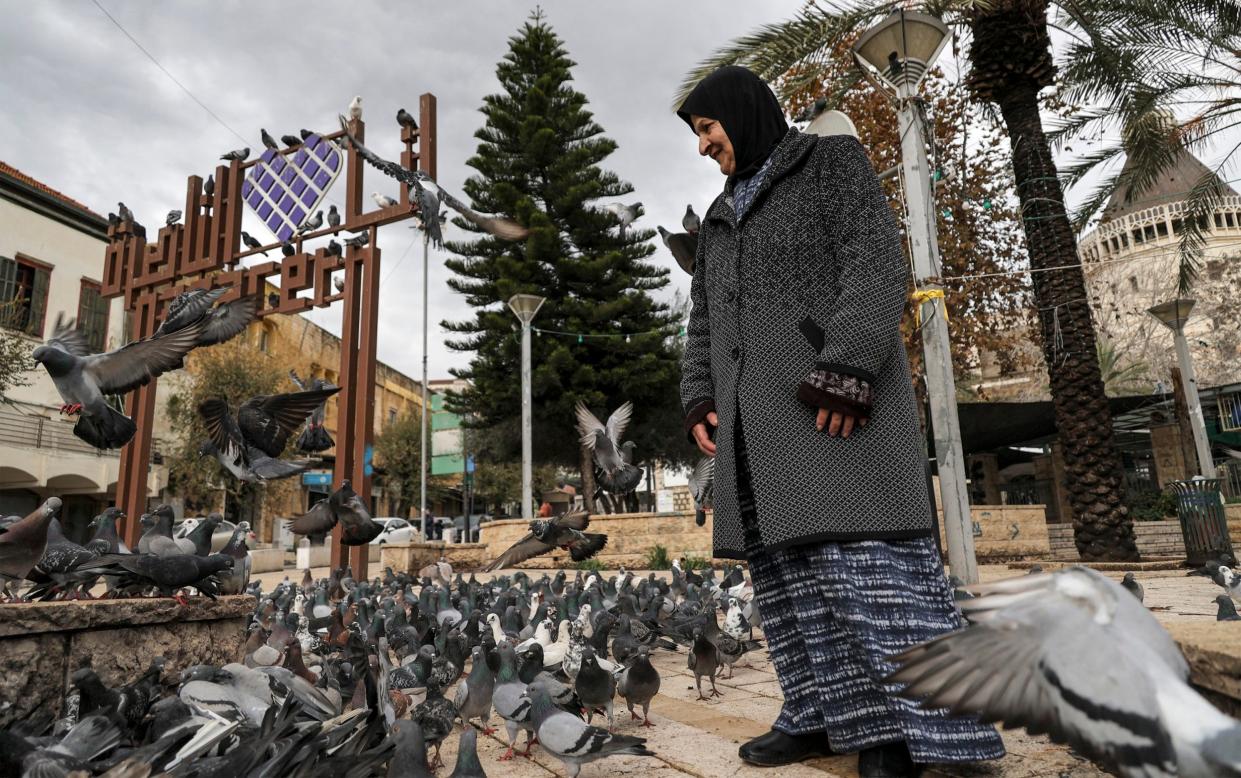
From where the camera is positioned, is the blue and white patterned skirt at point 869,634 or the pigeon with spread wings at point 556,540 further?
the pigeon with spread wings at point 556,540

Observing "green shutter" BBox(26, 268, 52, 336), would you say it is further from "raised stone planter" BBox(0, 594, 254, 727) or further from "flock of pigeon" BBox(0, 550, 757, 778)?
"raised stone planter" BBox(0, 594, 254, 727)

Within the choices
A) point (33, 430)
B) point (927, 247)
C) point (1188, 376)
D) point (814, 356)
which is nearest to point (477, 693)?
point (814, 356)

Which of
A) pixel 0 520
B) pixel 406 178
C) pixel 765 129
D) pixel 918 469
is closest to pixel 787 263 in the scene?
pixel 765 129

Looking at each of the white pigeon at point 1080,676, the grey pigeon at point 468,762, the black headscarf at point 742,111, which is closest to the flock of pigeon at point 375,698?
the grey pigeon at point 468,762

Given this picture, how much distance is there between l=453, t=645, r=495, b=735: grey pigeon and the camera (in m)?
3.56

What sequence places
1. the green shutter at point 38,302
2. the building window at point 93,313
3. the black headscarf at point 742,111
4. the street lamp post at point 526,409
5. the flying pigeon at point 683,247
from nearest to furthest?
the black headscarf at point 742,111, the flying pigeon at point 683,247, the street lamp post at point 526,409, the green shutter at point 38,302, the building window at point 93,313

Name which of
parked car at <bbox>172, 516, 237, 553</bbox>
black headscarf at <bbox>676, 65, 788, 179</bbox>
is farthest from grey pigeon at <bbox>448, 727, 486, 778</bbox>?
parked car at <bbox>172, 516, 237, 553</bbox>

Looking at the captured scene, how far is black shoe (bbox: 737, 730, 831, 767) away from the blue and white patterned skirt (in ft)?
0.10

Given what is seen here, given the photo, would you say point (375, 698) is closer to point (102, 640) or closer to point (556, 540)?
point (102, 640)

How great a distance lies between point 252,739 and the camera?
2104 millimetres

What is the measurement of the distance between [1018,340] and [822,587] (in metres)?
16.7

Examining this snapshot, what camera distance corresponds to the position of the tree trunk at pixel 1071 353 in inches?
385

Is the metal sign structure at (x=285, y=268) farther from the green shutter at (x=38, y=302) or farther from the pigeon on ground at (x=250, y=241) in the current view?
the green shutter at (x=38, y=302)

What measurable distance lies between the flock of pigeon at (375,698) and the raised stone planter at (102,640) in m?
0.09
